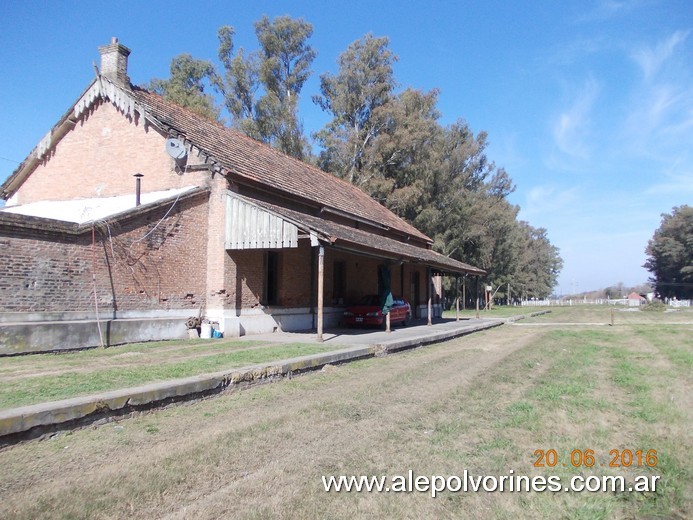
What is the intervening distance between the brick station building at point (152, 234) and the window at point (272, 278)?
0.11 feet

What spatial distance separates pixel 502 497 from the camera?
397cm

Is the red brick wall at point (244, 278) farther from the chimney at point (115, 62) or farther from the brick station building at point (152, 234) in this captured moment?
the chimney at point (115, 62)

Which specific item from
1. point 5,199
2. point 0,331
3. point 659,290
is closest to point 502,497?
point 0,331

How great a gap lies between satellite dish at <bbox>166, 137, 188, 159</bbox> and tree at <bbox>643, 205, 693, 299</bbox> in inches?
3281

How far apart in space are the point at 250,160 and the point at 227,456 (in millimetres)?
14500

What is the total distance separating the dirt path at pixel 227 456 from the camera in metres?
3.76

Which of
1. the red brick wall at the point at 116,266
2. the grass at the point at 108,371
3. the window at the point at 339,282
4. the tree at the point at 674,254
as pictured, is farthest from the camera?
the tree at the point at 674,254

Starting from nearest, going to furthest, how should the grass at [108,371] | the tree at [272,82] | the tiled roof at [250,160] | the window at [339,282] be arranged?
the grass at [108,371]
the tiled roof at [250,160]
the window at [339,282]
the tree at [272,82]

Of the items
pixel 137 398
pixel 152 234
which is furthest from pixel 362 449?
pixel 152 234

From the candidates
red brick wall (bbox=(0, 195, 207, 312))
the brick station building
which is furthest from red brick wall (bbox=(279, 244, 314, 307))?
red brick wall (bbox=(0, 195, 207, 312))

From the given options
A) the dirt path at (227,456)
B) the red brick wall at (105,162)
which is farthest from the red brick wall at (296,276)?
the dirt path at (227,456)

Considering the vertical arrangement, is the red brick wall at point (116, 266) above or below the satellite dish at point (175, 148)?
below

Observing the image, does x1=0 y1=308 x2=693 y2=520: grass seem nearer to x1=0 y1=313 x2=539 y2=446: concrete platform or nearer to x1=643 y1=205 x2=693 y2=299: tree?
x1=0 y1=313 x2=539 y2=446: concrete platform

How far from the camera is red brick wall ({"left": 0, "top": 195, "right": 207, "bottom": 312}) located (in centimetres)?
1069
